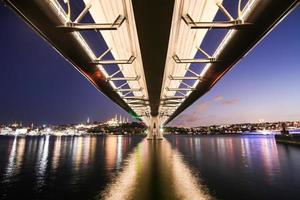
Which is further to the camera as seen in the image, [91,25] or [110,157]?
[110,157]

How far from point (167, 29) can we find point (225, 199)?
6.83 m

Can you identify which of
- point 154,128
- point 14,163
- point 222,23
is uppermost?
point 222,23

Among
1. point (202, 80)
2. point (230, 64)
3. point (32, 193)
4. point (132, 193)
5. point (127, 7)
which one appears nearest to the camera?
point (127, 7)

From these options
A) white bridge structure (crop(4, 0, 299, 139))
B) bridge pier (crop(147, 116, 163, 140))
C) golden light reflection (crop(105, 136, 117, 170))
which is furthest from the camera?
bridge pier (crop(147, 116, 163, 140))

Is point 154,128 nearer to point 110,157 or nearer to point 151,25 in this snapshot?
point 110,157

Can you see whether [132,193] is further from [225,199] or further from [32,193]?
[32,193]

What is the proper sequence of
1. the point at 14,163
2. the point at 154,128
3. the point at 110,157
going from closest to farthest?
the point at 14,163 < the point at 110,157 < the point at 154,128

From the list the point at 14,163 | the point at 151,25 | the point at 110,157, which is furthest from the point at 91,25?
the point at 110,157

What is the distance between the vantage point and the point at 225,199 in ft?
28.2

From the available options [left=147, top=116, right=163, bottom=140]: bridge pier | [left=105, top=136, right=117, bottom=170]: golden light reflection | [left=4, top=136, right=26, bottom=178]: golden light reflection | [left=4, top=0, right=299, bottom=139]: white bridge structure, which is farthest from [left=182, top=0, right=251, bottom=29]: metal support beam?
[left=147, top=116, right=163, bottom=140]: bridge pier

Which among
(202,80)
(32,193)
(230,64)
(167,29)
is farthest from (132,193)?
(202,80)

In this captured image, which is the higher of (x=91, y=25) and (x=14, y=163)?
(x=91, y=25)

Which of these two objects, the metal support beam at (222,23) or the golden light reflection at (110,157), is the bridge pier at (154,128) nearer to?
the golden light reflection at (110,157)

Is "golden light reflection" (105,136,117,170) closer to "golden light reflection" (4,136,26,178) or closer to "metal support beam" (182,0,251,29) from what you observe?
"golden light reflection" (4,136,26,178)
